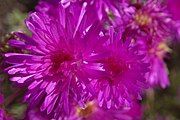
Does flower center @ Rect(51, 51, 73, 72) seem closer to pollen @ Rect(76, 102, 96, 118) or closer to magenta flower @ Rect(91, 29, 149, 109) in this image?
magenta flower @ Rect(91, 29, 149, 109)

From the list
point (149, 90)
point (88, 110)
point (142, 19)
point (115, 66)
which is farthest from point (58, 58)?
point (149, 90)

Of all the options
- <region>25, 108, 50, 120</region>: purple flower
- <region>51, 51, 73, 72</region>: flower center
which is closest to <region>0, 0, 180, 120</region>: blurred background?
<region>25, 108, 50, 120</region>: purple flower

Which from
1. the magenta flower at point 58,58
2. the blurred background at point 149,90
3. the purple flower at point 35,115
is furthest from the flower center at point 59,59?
the blurred background at point 149,90

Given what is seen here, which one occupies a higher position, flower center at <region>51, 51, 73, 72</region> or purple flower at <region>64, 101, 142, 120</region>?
flower center at <region>51, 51, 73, 72</region>

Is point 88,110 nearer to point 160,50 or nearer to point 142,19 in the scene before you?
point 160,50

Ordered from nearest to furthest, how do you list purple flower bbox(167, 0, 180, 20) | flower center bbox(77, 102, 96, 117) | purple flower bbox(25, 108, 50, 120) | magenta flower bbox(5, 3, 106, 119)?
magenta flower bbox(5, 3, 106, 119)
purple flower bbox(25, 108, 50, 120)
purple flower bbox(167, 0, 180, 20)
flower center bbox(77, 102, 96, 117)

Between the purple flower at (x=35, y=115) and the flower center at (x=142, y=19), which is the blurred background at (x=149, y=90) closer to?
the purple flower at (x=35, y=115)
